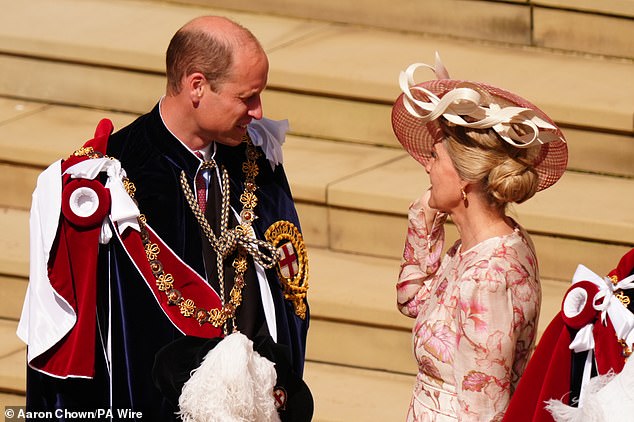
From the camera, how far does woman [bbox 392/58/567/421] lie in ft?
11.9

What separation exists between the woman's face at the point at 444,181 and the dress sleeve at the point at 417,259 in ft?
1.04

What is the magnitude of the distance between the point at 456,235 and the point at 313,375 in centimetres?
82

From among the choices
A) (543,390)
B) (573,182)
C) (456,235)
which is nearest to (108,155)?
(543,390)

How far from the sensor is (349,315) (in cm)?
548

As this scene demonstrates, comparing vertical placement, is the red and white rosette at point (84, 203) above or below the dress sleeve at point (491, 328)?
above

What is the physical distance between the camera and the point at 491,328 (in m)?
3.62

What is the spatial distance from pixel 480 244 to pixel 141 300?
97cm

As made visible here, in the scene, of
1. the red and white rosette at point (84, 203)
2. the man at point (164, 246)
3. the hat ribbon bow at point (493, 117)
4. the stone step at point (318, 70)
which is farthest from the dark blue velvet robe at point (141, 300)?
the stone step at point (318, 70)

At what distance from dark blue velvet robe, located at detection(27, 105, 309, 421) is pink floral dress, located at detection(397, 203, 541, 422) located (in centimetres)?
55

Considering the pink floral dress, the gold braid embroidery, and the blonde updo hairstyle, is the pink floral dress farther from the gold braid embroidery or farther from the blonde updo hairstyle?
the gold braid embroidery

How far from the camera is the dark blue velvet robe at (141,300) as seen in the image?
13.0 feet

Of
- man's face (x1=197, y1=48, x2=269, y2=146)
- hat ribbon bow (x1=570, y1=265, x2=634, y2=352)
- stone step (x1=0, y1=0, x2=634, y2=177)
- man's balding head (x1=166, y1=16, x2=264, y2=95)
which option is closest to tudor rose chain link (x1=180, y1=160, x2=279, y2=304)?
man's face (x1=197, y1=48, x2=269, y2=146)

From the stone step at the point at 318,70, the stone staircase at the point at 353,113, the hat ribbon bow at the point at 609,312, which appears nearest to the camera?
the hat ribbon bow at the point at 609,312

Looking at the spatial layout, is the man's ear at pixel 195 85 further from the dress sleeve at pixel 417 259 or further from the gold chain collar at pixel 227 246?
the dress sleeve at pixel 417 259
